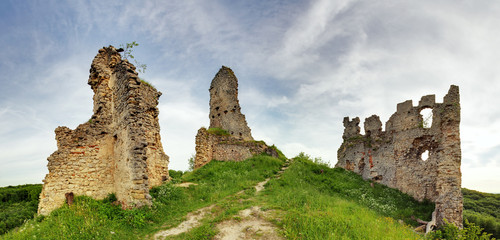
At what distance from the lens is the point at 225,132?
2267cm

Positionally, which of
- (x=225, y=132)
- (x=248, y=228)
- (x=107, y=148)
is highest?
(x=225, y=132)

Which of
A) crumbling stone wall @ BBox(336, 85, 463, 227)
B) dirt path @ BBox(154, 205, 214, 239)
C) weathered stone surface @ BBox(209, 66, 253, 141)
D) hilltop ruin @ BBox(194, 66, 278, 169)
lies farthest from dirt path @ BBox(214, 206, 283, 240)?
weathered stone surface @ BBox(209, 66, 253, 141)

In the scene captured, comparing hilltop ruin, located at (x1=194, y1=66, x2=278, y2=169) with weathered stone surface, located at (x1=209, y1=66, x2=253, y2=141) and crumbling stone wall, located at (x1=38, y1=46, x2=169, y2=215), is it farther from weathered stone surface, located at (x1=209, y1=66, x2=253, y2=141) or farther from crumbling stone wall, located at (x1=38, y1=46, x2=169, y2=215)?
crumbling stone wall, located at (x1=38, y1=46, x2=169, y2=215)

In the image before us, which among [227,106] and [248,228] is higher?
[227,106]

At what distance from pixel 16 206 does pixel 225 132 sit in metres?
14.2

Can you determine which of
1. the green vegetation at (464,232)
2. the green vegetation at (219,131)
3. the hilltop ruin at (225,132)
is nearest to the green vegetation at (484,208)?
the green vegetation at (464,232)

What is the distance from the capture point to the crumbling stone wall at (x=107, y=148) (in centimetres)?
938

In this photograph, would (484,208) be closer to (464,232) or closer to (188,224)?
(464,232)

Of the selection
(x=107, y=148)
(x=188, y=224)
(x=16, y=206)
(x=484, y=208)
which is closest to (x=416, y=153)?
(x=188, y=224)

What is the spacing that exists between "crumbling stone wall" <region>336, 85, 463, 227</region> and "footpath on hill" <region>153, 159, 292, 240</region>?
10036mm

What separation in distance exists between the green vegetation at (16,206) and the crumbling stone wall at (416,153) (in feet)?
63.6

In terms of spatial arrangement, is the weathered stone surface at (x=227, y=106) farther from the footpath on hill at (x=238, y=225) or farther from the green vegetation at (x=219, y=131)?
the footpath on hill at (x=238, y=225)

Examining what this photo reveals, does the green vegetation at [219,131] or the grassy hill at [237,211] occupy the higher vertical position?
the green vegetation at [219,131]

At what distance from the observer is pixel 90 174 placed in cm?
1023
